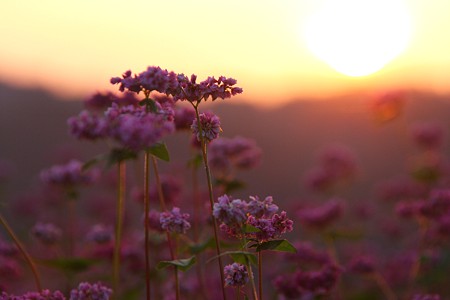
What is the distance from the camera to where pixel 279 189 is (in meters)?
28.5

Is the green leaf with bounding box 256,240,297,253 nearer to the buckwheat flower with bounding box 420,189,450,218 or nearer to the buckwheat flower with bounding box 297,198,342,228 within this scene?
the buckwheat flower with bounding box 420,189,450,218

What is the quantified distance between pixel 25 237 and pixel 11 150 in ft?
70.5

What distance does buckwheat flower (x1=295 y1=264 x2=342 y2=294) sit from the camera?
5.62 metres

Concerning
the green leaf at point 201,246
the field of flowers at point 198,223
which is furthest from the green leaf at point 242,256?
the green leaf at point 201,246

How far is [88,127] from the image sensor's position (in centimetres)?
399

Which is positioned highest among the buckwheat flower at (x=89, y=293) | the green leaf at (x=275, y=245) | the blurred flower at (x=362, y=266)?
the blurred flower at (x=362, y=266)

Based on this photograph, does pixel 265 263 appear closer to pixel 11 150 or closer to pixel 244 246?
pixel 244 246

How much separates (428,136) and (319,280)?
752 cm

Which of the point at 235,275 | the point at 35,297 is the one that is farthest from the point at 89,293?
the point at 235,275

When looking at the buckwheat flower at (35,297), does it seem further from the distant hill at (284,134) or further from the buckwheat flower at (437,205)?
the distant hill at (284,134)

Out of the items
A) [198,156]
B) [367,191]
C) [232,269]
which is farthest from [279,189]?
[232,269]

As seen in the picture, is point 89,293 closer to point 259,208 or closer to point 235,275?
point 235,275

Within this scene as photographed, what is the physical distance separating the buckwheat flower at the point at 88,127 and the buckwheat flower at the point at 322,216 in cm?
535

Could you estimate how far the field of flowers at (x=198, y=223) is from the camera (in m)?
4.14
